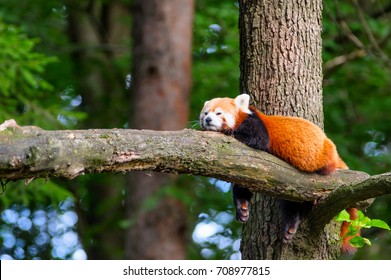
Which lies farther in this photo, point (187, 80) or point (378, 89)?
point (378, 89)

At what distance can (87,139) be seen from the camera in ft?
11.1

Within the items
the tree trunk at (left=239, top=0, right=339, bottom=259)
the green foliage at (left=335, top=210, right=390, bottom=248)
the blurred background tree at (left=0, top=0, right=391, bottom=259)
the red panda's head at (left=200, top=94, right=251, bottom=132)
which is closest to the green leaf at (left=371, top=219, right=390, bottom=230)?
the green foliage at (left=335, top=210, right=390, bottom=248)

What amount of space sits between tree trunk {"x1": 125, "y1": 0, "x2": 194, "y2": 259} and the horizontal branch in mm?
4089

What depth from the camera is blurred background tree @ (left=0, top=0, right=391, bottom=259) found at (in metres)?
7.58

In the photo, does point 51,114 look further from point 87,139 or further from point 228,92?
point 87,139

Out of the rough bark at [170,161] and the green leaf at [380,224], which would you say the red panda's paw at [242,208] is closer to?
the rough bark at [170,161]

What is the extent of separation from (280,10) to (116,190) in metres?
7.53

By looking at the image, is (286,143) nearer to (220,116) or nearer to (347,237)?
(220,116)

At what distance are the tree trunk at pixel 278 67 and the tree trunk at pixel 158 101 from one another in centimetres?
343

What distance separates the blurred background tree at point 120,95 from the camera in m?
7.58

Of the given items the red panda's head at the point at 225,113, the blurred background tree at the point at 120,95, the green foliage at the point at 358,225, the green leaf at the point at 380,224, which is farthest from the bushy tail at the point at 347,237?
the blurred background tree at the point at 120,95

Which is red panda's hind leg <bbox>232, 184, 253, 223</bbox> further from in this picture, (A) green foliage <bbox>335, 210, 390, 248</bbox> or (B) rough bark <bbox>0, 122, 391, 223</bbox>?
(A) green foliage <bbox>335, 210, 390, 248</bbox>

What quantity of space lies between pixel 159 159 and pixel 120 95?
8.47 metres
